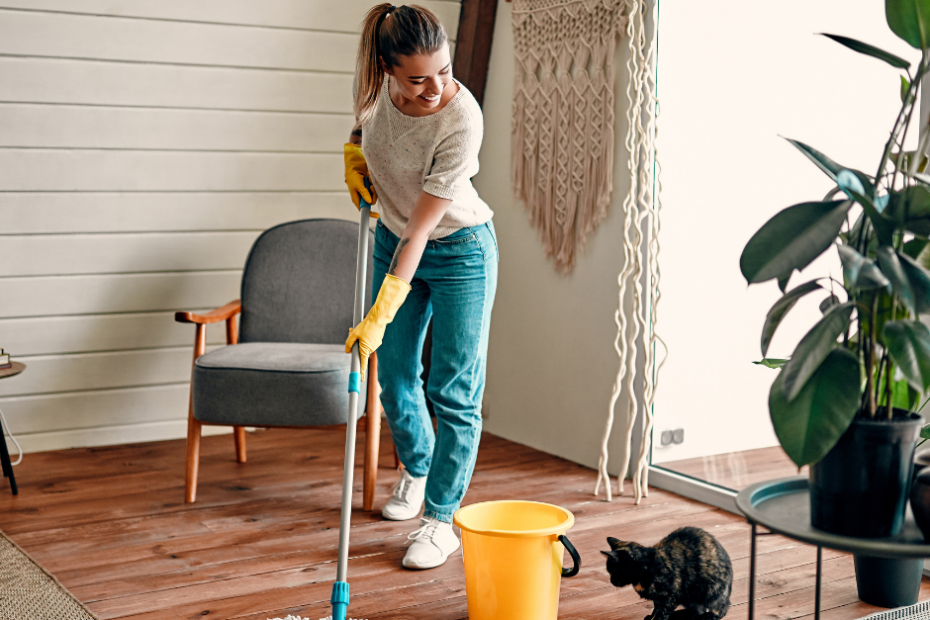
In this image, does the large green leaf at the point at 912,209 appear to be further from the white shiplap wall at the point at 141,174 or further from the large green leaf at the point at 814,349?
the white shiplap wall at the point at 141,174

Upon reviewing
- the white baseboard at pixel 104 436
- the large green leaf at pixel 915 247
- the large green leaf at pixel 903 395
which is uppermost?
the large green leaf at pixel 915 247

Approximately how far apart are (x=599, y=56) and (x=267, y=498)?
66.9 inches

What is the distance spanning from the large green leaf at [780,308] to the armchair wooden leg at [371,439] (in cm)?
141

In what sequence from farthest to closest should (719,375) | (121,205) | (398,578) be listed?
1. (121,205)
2. (719,375)
3. (398,578)

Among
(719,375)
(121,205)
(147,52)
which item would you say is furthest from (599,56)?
(121,205)

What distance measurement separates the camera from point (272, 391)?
248cm

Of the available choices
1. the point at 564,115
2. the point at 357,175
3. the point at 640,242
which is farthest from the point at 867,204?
the point at 564,115

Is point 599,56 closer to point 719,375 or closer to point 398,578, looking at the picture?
point 719,375

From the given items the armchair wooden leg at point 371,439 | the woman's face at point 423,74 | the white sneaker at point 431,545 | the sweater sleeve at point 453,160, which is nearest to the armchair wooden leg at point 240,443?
the armchair wooden leg at point 371,439

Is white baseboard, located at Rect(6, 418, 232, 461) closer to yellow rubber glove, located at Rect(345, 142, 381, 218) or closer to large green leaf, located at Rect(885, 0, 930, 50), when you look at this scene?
yellow rubber glove, located at Rect(345, 142, 381, 218)

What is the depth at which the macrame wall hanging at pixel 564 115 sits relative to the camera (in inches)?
109

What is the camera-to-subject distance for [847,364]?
111 centimetres

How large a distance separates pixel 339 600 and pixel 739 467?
4.52 feet

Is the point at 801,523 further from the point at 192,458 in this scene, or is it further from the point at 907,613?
the point at 192,458
